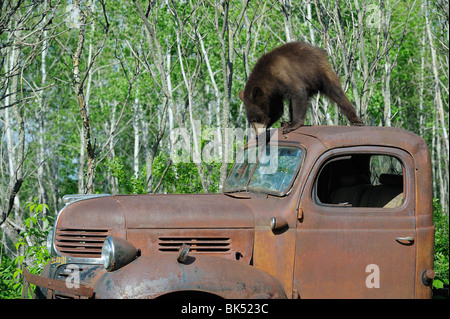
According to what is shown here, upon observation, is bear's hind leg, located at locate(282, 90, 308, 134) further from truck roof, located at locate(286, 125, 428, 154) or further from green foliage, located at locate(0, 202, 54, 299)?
green foliage, located at locate(0, 202, 54, 299)

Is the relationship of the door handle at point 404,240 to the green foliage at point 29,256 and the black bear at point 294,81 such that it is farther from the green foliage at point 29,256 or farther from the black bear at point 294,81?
the green foliage at point 29,256

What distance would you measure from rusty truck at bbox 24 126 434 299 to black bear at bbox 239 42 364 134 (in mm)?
1283

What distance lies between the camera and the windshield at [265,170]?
454cm

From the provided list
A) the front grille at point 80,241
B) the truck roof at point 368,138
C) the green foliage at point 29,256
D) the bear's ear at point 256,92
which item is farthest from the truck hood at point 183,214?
the bear's ear at point 256,92

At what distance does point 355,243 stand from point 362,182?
0.85m

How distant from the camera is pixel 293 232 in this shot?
4.31m

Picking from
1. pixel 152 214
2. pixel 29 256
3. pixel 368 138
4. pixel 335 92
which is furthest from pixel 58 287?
pixel 335 92

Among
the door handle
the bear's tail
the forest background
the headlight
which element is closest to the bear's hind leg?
the bear's tail

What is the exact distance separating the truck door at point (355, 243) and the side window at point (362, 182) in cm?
9

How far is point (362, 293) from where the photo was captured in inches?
173

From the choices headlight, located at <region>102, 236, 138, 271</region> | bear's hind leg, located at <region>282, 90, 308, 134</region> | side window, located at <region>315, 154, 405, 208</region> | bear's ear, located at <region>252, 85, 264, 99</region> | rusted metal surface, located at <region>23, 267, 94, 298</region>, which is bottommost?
rusted metal surface, located at <region>23, 267, 94, 298</region>

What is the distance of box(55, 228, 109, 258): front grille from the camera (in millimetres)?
4293
